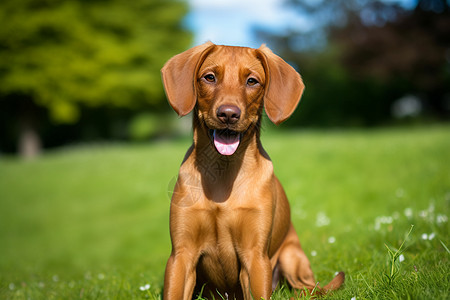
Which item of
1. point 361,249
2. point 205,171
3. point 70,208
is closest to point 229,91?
point 205,171

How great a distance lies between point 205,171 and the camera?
305 cm

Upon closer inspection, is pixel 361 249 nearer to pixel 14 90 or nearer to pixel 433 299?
pixel 433 299

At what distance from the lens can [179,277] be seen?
9.32ft

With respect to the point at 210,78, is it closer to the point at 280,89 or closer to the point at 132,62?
the point at 280,89

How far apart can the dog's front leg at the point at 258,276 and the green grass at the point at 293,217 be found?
0.70 ft

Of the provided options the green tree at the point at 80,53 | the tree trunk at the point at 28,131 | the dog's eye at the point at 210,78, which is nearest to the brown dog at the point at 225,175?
the dog's eye at the point at 210,78

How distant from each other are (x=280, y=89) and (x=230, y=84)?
0.39 m

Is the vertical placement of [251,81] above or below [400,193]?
above

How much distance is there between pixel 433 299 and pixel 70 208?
37.4 ft

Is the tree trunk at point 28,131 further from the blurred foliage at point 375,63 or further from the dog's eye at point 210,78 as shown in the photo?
the dog's eye at point 210,78

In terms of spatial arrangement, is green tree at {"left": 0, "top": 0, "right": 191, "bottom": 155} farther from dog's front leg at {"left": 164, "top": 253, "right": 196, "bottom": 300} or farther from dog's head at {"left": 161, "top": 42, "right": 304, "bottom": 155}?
dog's front leg at {"left": 164, "top": 253, "right": 196, "bottom": 300}

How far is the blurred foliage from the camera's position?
21.5 metres

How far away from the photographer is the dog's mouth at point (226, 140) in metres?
2.78

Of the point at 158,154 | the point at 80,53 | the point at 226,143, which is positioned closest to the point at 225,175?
the point at 226,143
